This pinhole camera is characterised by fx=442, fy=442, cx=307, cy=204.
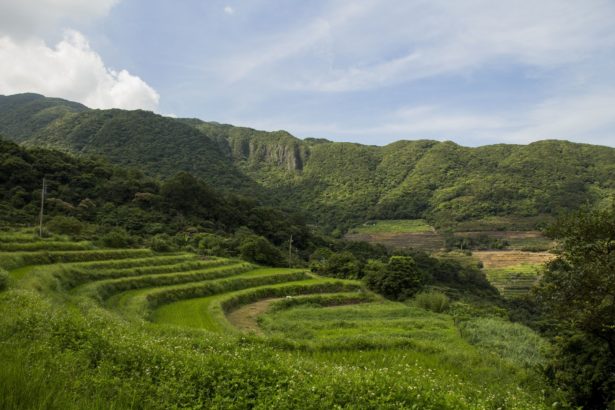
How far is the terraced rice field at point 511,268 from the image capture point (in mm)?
67562

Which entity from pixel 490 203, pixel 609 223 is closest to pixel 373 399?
pixel 609 223

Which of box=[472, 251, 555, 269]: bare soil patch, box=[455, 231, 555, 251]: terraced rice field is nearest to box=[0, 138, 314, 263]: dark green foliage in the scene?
box=[472, 251, 555, 269]: bare soil patch

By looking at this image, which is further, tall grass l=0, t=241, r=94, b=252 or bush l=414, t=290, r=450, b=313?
bush l=414, t=290, r=450, b=313

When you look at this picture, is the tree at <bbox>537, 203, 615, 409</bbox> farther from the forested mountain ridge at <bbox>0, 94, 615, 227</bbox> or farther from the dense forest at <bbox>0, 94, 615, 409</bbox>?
the forested mountain ridge at <bbox>0, 94, 615, 227</bbox>

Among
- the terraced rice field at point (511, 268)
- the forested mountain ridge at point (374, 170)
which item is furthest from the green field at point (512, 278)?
the forested mountain ridge at point (374, 170)

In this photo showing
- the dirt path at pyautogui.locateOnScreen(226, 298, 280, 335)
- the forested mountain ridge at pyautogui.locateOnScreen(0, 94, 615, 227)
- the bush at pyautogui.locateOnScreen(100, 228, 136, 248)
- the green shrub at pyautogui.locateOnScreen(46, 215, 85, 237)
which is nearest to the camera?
the dirt path at pyautogui.locateOnScreen(226, 298, 280, 335)

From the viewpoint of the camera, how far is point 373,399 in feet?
24.1

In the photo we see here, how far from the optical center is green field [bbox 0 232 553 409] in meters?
6.88

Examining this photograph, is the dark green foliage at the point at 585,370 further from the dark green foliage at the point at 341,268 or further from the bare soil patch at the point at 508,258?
the bare soil patch at the point at 508,258

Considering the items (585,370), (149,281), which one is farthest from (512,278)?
(585,370)

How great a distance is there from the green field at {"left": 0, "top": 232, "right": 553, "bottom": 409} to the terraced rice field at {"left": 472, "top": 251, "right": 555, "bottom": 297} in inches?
1443

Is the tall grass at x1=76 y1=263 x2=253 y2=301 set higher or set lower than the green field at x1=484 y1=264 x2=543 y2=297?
higher

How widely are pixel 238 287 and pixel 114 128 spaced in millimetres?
101859

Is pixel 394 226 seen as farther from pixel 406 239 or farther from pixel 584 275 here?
pixel 584 275
